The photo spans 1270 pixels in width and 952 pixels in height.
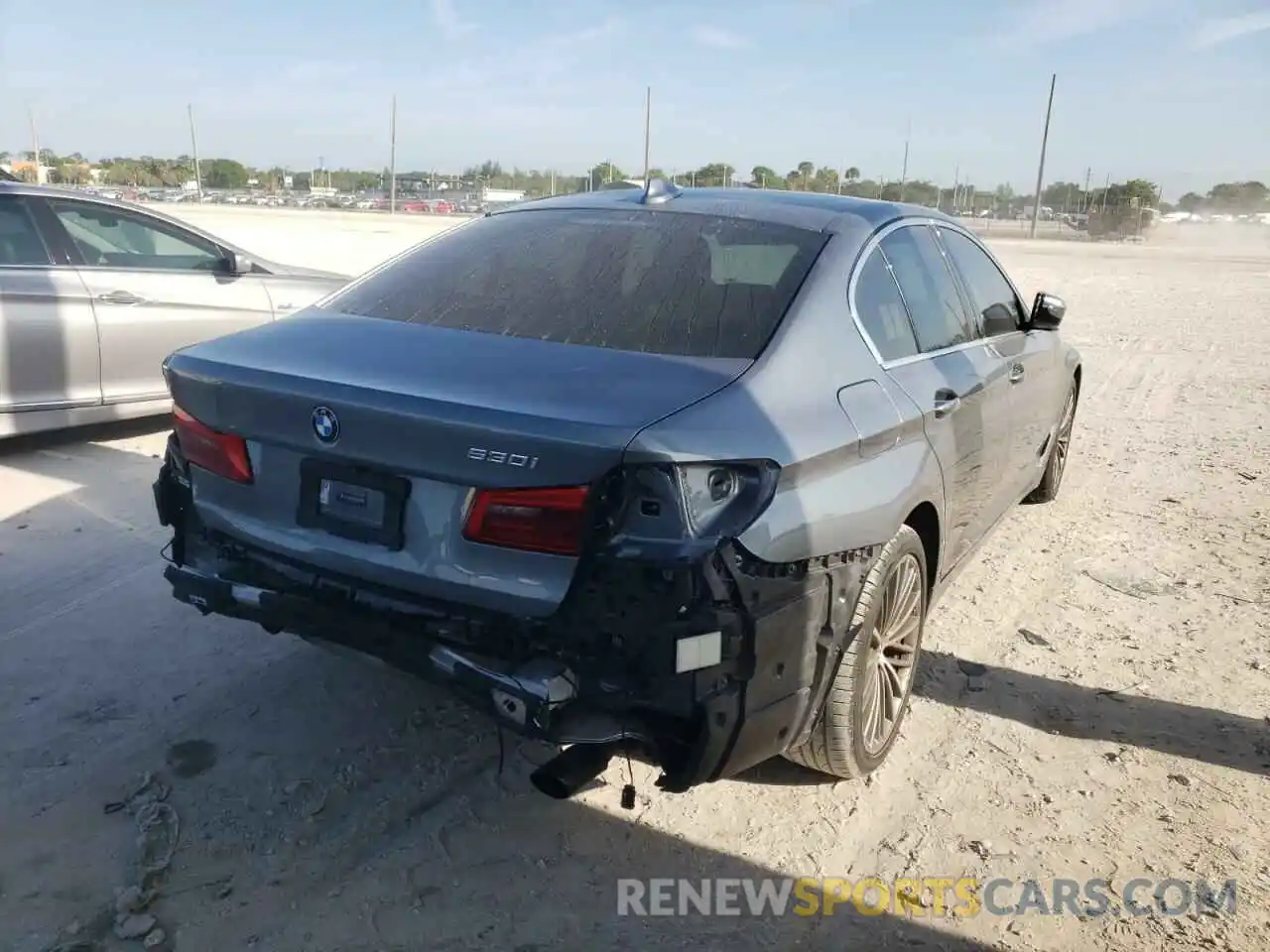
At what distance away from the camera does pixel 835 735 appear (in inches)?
112

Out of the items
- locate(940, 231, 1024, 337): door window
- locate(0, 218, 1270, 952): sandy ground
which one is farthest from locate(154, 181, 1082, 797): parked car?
locate(940, 231, 1024, 337): door window

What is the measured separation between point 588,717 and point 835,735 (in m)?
0.87

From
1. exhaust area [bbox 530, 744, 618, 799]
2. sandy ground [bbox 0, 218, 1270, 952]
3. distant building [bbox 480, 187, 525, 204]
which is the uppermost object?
distant building [bbox 480, 187, 525, 204]

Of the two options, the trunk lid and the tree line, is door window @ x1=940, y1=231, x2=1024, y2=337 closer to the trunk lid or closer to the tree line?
the trunk lid

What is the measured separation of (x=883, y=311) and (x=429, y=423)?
5.16 ft

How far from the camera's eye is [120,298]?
629cm

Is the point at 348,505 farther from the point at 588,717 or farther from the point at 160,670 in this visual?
the point at 160,670

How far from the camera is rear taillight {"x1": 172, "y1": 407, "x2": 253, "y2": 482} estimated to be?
2703mm

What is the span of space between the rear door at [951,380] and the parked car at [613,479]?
2 cm

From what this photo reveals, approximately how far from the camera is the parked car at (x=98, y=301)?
5846mm

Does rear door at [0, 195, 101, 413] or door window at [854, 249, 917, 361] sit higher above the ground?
door window at [854, 249, 917, 361]

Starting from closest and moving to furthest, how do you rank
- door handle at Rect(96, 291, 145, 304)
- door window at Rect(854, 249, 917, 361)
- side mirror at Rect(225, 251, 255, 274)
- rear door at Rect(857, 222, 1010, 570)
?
door window at Rect(854, 249, 917, 361), rear door at Rect(857, 222, 1010, 570), door handle at Rect(96, 291, 145, 304), side mirror at Rect(225, 251, 255, 274)

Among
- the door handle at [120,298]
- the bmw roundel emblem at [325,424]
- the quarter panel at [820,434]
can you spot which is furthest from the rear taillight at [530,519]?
the door handle at [120,298]

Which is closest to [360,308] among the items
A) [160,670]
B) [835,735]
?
[160,670]
